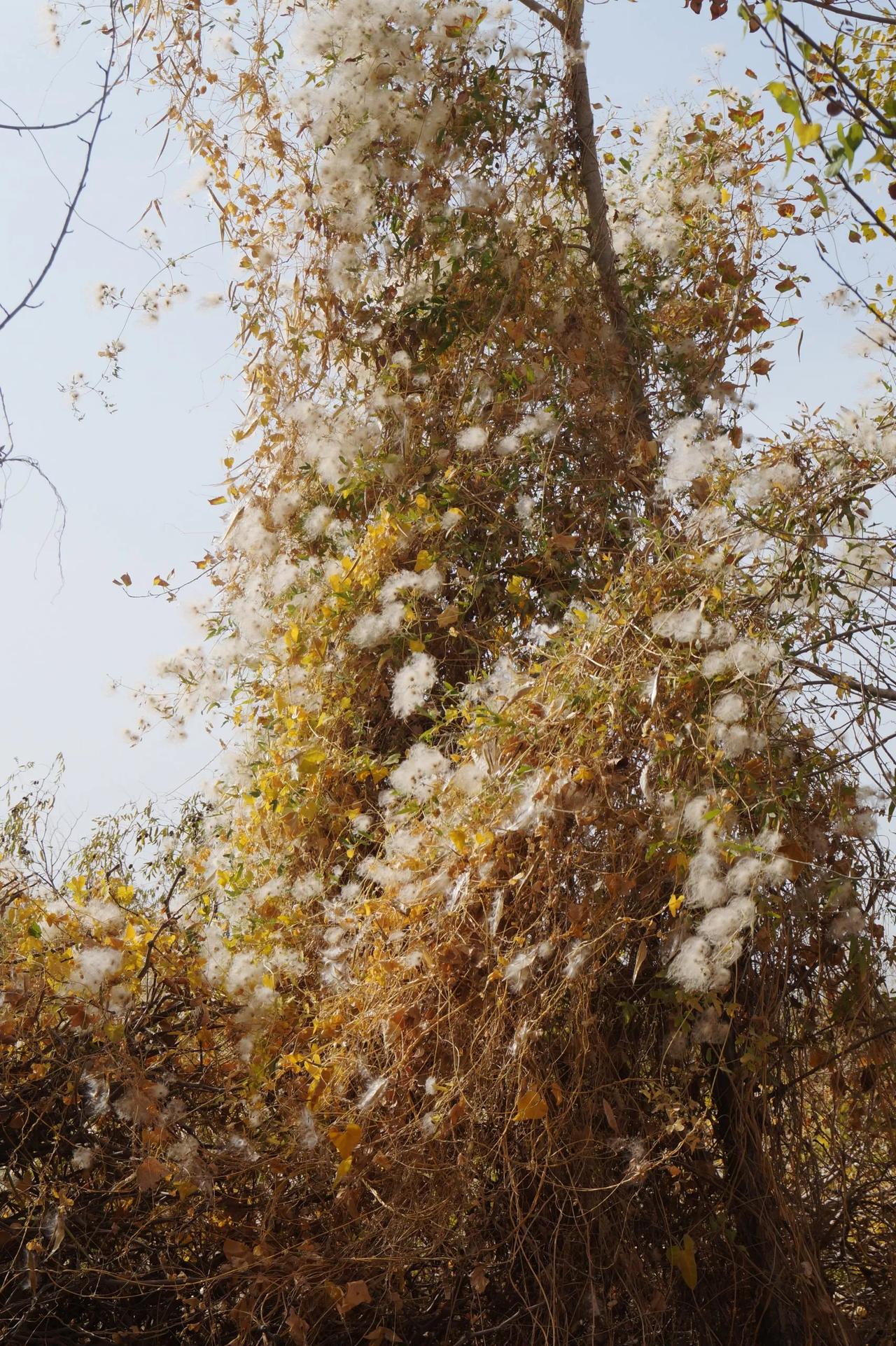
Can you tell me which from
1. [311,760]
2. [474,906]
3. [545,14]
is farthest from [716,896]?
[545,14]

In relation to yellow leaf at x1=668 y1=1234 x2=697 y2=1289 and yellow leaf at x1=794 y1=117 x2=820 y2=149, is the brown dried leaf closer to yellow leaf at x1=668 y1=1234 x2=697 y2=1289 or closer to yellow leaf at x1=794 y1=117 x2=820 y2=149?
yellow leaf at x1=668 y1=1234 x2=697 y2=1289

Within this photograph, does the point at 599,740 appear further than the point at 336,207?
No

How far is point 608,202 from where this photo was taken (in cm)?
393

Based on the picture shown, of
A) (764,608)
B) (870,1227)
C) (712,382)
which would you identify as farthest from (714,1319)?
(712,382)

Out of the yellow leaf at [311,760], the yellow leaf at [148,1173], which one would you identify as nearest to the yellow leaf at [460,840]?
the yellow leaf at [311,760]

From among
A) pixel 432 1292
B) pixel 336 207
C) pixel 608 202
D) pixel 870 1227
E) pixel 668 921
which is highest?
pixel 608 202

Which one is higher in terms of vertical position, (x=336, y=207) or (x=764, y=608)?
(x=336, y=207)

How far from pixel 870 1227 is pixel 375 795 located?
152 cm

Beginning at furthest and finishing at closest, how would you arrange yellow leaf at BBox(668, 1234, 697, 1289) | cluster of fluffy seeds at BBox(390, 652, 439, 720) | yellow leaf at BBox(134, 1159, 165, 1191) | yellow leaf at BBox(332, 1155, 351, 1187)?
cluster of fluffy seeds at BBox(390, 652, 439, 720) → yellow leaf at BBox(668, 1234, 697, 1289) → yellow leaf at BBox(332, 1155, 351, 1187) → yellow leaf at BBox(134, 1159, 165, 1191)

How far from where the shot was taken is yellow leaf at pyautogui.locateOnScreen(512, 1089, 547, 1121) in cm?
209

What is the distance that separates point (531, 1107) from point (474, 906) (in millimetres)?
418

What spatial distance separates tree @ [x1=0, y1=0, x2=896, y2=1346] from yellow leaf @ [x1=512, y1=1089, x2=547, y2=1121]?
21 mm

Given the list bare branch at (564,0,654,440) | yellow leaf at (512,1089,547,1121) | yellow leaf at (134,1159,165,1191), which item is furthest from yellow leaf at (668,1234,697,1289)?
bare branch at (564,0,654,440)

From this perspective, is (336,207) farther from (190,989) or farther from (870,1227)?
(870,1227)
